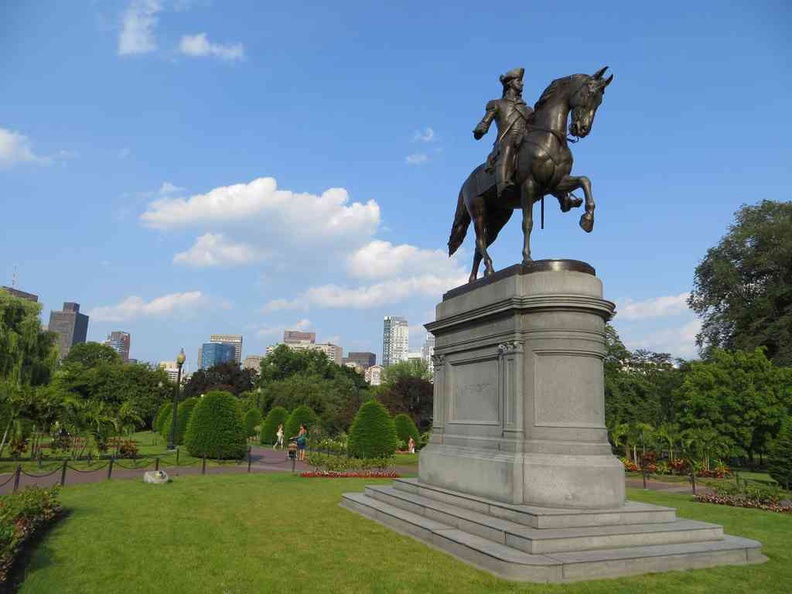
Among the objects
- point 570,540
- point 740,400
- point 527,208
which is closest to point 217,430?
point 527,208

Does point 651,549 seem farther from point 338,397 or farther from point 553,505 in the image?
point 338,397

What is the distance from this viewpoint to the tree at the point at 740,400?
29.4 metres

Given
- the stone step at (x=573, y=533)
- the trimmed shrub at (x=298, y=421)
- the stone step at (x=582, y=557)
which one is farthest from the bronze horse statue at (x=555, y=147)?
the trimmed shrub at (x=298, y=421)

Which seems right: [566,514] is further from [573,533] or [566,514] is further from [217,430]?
[217,430]

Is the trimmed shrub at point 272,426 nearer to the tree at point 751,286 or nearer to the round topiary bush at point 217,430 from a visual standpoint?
the round topiary bush at point 217,430

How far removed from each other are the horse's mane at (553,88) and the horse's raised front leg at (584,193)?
1.61 m

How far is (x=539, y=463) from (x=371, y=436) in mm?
20012

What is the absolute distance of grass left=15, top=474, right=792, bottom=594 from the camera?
291 inches

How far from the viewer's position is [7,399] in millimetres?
23797

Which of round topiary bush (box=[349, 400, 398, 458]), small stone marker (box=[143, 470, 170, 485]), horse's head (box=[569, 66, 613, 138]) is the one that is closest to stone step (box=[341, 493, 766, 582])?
horse's head (box=[569, 66, 613, 138])

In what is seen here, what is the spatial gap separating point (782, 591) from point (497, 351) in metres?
5.43

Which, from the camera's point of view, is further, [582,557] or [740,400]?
[740,400]

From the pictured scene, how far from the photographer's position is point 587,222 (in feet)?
36.5

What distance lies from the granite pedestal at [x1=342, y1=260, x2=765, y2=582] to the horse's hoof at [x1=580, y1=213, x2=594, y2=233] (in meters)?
0.78
